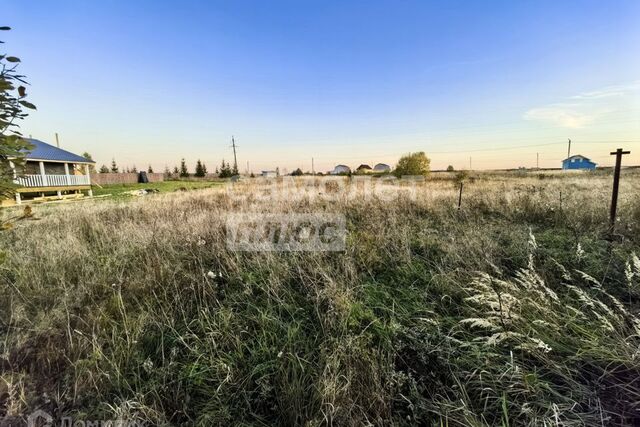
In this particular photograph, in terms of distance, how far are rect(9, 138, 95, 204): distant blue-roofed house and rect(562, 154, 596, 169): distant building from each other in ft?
263

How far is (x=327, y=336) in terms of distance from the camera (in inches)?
76.8

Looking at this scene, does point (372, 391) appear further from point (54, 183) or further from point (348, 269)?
point (54, 183)

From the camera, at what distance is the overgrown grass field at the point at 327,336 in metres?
1.49

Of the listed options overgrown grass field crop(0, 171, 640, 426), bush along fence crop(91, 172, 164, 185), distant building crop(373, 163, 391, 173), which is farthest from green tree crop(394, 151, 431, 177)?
bush along fence crop(91, 172, 164, 185)

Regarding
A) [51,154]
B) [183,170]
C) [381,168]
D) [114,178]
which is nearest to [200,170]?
[183,170]

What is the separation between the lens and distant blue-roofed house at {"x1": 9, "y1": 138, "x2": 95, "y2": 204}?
15.8 metres

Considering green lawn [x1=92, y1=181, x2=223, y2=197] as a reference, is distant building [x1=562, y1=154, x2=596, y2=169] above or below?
above

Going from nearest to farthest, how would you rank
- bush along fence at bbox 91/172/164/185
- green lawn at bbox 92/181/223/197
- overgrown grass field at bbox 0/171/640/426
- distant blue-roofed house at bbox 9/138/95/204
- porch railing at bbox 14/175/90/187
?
overgrown grass field at bbox 0/171/640/426 → porch railing at bbox 14/175/90/187 → distant blue-roofed house at bbox 9/138/95/204 → green lawn at bbox 92/181/223/197 → bush along fence at bbox 91/172/164/185

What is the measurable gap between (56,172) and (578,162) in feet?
274

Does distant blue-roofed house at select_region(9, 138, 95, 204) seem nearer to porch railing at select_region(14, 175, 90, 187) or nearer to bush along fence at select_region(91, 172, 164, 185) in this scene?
porch railing at select_region(14, 175, 90, 187)

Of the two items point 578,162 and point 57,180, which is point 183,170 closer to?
point 57,180

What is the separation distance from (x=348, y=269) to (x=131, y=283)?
2.46 meters

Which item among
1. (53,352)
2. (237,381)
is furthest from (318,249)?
(53,352)

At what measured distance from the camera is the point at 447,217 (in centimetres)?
534
